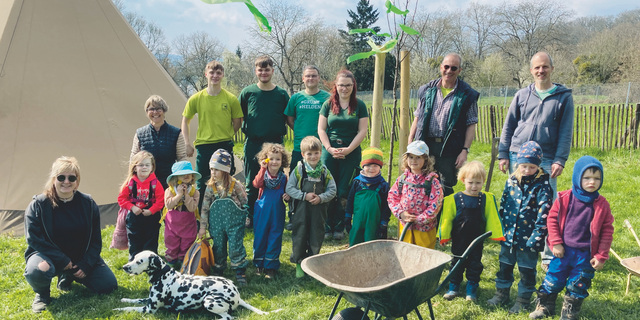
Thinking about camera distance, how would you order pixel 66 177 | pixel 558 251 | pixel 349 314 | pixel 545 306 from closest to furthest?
pixel 349 314 < pixel 558 251 < pixel 545 306 < pixel 66 177

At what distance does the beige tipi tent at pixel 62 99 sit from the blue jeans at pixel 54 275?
197 cm

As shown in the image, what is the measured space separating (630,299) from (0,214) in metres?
6.87

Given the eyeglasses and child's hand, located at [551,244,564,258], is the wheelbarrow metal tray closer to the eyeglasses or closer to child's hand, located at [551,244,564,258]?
child's hand, located at [551,244,564,258]

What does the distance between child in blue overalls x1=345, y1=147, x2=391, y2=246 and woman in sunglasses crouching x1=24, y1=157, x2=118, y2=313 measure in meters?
2.32

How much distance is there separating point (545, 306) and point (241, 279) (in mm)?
2579

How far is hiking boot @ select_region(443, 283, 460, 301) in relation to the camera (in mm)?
3498

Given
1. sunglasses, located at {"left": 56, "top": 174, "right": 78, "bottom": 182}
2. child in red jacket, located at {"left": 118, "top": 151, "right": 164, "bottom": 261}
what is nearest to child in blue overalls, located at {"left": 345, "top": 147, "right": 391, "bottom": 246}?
child in red jacket, located at {"left": 118, "top": 151, "right": 164, "bottom": 261}

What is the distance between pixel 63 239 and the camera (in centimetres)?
363

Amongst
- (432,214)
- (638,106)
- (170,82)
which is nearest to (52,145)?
(170,82)

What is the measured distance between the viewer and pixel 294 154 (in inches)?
194

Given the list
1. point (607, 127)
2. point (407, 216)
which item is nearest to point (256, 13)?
point (407, 216)

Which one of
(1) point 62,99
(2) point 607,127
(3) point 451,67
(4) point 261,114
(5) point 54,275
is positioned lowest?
(5) point 54,275

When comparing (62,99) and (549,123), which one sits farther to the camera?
(62,99)

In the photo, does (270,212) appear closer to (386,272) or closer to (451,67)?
(386,272)
